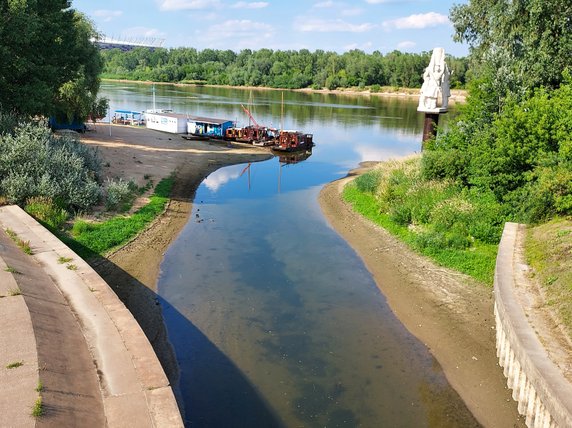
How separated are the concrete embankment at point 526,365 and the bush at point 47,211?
16.4m

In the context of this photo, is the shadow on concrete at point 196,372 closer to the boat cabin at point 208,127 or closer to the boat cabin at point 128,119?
the boat cabin at point 208,127

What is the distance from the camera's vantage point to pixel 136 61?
626 ft

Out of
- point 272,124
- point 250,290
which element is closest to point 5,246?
point 250,290

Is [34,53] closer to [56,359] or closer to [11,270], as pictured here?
[11,270]

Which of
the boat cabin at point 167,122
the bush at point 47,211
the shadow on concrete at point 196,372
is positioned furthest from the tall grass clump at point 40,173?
the boat cabin at point 167,122

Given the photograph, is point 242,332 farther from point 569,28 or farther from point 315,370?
point 569,28

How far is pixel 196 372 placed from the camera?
1254 cm

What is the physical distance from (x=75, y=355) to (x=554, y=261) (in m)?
13.2

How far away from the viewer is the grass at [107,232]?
62.5 ft

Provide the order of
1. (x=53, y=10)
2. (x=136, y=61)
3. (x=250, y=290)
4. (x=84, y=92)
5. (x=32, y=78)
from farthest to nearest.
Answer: (x=136, y=61) < (x=84, y=92) < (x=53, y=10) < (x=32, y=78) < (x=250, y=290)

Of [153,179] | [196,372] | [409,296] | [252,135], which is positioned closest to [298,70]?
[252,135]

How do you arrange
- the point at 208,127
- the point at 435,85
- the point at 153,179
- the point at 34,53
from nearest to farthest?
the point at 34,53, the point at 435,85, the point at 153,179, the point at 208,127

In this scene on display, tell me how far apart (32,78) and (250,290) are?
62.8 feet

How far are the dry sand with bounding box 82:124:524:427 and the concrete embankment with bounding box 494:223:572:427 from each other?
550 mm
